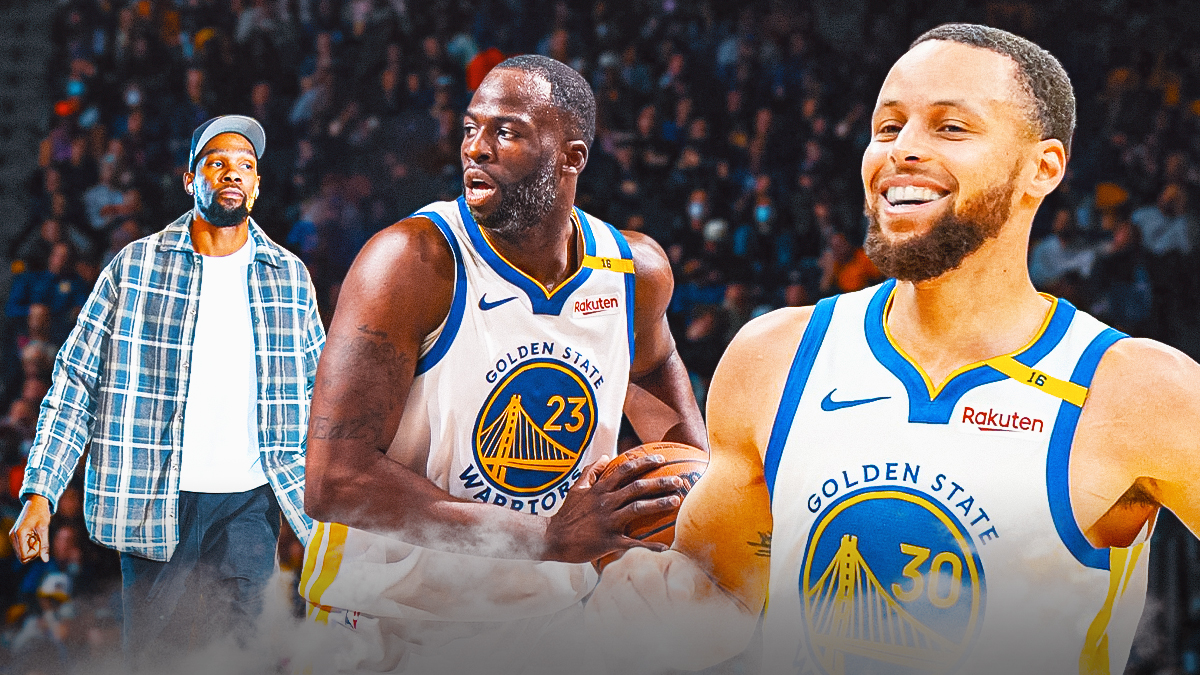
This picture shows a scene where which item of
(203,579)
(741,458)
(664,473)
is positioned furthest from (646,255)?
(203,579)

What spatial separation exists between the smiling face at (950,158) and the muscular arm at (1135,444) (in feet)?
1.04

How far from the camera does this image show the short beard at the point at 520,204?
3.03 metres

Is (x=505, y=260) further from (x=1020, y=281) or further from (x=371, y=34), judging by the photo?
(x=1020, y=281)

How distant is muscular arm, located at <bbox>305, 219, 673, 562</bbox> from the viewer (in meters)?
2.90

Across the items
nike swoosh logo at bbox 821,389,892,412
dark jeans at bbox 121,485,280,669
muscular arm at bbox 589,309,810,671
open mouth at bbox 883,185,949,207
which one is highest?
open mouth at bbox 883,185,949,207

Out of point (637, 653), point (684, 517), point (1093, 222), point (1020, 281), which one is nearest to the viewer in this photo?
point (1020, 281)

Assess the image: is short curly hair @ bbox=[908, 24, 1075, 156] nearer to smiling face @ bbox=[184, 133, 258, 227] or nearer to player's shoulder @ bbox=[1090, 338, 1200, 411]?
player's shoulder @ bbox=[1090, 338, 1200, 411]

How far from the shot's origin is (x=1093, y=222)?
3.49 meters

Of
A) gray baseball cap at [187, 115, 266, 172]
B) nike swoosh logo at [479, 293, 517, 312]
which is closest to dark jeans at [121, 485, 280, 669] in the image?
nike swoosh logo at [479, 293, 517, 312]

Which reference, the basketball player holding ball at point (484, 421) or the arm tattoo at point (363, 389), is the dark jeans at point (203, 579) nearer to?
the basketball player holding ball at point (484, 421)

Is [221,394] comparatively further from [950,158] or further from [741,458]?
[950,158]

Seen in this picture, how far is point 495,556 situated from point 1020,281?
4.64 feet

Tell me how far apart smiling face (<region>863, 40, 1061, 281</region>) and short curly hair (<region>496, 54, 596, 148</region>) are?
106cm

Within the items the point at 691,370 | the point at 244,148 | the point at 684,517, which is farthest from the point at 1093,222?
the point at 244,148
